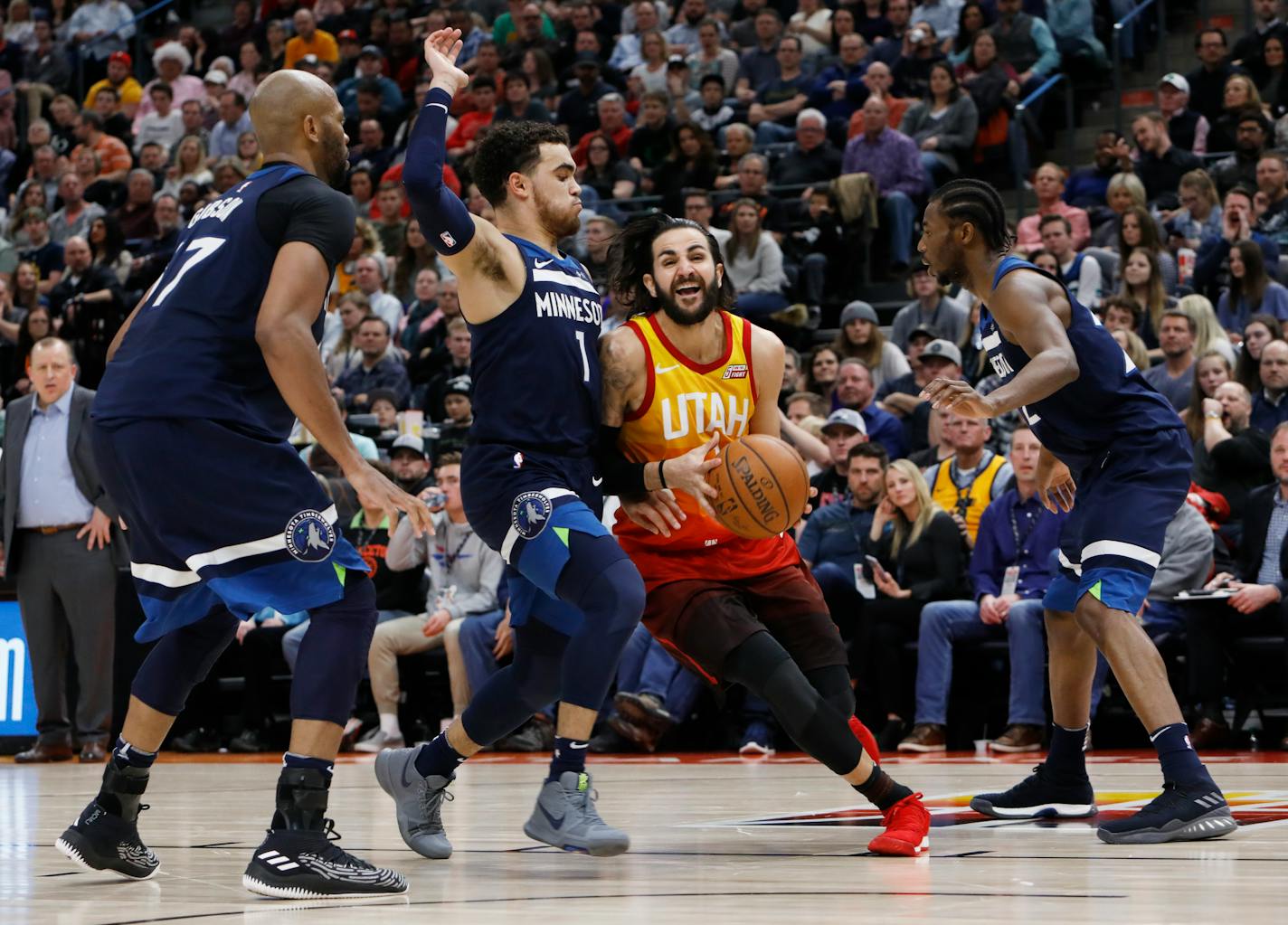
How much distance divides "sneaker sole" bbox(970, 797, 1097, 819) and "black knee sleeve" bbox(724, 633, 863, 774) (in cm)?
94

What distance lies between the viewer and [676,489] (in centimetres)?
483

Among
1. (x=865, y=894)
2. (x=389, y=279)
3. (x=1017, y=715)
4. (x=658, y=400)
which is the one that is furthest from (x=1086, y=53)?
(x=865, y=894)

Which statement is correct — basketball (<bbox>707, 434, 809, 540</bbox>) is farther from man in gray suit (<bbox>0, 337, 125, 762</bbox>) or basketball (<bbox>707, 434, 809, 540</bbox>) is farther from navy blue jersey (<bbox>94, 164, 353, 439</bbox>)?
man in gray suit (<bbox>0, 337, 125, 762</bbox>)

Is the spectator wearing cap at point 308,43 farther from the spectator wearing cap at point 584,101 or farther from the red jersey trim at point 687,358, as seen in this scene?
the red jersey trim at point 687,358

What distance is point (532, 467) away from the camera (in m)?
4.71

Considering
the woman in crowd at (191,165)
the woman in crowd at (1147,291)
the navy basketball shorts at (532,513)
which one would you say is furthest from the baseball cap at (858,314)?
the woman in crowd at (191,165)

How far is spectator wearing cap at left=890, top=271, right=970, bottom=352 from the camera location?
11844 millimetres

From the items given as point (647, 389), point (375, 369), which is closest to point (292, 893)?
point (647, 389)

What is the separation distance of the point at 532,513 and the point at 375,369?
8983mm

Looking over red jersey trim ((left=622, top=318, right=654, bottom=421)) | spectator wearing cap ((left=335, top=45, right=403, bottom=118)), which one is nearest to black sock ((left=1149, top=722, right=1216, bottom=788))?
red jersey trim ((left=622, top=318, right=654, bottom=421))

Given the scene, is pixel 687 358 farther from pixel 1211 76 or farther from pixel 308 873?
pixel 1211 76

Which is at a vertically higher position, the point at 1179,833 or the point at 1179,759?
the point at 1179,759

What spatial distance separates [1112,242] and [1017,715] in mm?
A: 4482

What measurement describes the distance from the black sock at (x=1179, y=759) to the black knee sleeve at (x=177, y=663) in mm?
2539
